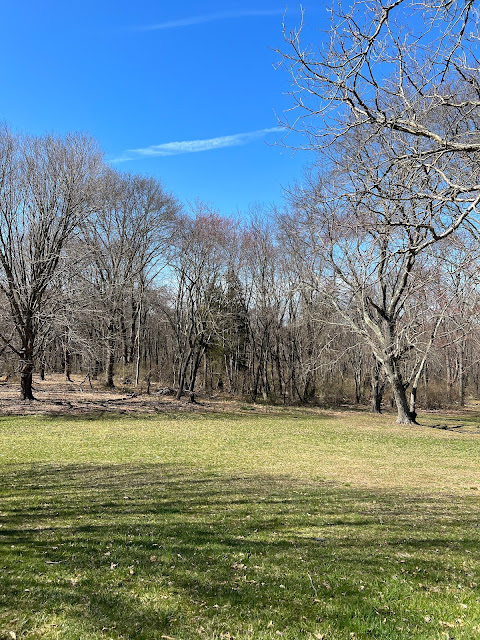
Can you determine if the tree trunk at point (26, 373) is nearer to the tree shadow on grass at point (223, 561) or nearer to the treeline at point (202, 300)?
the treeline at point (202, 300)

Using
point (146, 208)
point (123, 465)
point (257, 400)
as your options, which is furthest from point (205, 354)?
point (123, 465)

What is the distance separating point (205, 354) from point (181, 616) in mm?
29300

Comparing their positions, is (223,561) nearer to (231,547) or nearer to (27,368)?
(231,547)

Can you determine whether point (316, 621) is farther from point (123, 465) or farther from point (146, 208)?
point (146, 208)

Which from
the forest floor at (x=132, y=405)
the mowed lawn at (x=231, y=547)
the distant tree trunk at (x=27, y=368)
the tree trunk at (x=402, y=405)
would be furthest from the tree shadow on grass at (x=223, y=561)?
the tree trunk at (x=402, y=405)

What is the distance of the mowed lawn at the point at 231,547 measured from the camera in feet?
10.5

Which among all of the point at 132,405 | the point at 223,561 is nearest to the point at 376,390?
the point at 132,405

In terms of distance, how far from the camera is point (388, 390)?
35.5 meters

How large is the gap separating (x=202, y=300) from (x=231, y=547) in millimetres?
20284

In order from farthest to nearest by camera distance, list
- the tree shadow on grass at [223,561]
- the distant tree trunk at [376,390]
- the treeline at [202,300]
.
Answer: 1. the distant tree trunk at [376,390]
2. the treeline at [202,300]
3. the tree shadow on grass at [223,561]

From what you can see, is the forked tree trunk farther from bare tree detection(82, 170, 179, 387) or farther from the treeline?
bare tree detection(82, 170, 179, 387)

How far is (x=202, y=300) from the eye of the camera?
24.5 metres

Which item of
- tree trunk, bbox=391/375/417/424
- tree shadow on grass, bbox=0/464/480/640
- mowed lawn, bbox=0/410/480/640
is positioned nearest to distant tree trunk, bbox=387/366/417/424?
tree trunk, bbox=391/375/417/424

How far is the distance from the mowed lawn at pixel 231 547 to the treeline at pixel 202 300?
309cm
